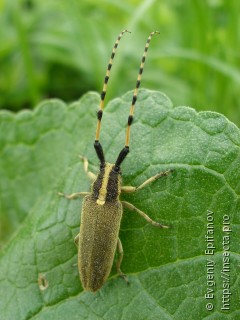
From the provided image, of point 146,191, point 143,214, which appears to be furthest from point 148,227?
point 146,191

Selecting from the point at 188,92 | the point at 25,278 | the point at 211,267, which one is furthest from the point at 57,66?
the point at 211,267

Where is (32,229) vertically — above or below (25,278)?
above

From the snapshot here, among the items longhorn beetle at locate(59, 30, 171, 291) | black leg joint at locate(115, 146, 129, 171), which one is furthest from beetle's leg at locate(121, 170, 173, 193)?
black leg joint at locate(115, 146, 129, 171)

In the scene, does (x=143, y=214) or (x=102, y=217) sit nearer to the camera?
(x=143, y=214)

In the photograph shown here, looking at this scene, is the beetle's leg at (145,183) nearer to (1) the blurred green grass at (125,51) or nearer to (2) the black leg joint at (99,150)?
(2) the black leg joint at (99,150)

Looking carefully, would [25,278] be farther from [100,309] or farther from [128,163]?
[128,163]

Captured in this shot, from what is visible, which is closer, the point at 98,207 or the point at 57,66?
the point at 98,207

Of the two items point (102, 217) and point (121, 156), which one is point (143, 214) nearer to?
point (102, 217)
